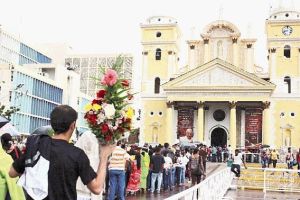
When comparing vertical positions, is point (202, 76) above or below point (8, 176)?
above

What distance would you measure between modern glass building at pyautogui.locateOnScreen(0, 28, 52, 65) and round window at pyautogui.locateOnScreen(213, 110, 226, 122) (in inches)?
1128

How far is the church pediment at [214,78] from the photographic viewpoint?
44531 mm

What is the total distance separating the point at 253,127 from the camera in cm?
4466

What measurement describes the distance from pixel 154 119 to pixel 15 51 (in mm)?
26730

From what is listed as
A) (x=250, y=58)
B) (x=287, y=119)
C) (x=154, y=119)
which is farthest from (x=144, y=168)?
(x=250, y=58)

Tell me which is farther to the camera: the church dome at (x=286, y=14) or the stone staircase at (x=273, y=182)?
the church dome at (x=286, y=14)

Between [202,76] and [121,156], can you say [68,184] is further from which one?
[202,76]

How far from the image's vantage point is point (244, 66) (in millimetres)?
49031

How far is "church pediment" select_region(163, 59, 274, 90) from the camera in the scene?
146ft

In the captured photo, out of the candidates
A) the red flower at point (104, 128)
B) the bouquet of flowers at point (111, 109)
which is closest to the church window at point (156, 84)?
the bouquet of flowers at point (111, 109)

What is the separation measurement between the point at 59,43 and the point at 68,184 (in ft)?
320

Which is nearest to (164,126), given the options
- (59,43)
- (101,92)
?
(101,92)

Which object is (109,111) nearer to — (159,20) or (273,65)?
(273,65)

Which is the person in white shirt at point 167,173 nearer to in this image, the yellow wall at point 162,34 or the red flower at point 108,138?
the red flower at point 108,138
